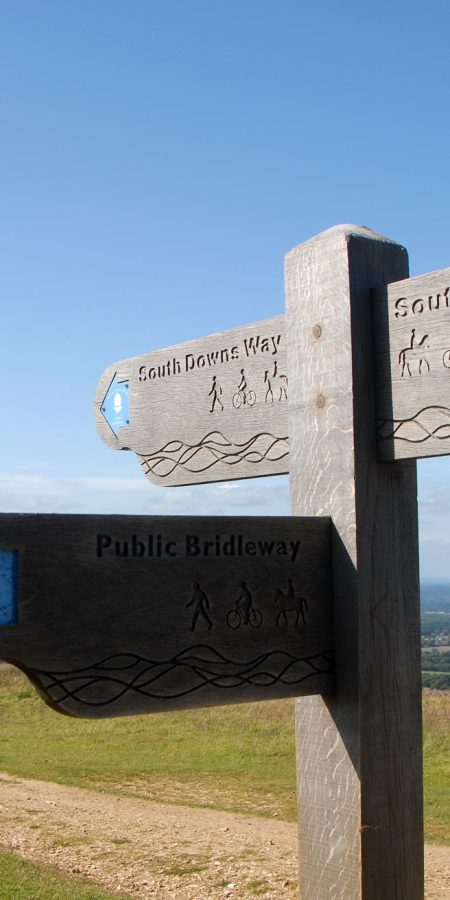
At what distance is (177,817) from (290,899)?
12.9 feet

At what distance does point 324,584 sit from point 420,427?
53 cm

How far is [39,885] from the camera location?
6.97m

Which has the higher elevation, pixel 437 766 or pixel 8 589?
pixel 8 589

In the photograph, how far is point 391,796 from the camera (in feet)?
9.02

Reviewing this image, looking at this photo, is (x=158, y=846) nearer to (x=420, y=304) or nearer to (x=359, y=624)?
(x=359, y=624)

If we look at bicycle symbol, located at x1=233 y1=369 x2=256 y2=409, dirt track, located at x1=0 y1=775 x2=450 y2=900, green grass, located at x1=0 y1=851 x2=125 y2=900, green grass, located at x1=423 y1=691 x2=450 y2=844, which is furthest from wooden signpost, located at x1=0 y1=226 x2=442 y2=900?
green grass, located at x1=423 y1=691 x2=450 y2=844

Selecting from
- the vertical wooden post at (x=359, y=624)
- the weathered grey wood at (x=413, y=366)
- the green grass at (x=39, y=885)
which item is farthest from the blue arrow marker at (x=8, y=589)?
the green grass at (x=39, y=885)

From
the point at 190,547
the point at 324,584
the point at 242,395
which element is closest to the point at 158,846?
the point at 242,395

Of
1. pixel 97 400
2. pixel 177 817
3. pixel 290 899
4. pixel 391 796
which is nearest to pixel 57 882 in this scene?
pixel 290 899

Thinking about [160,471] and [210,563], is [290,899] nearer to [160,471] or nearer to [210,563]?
[160,471]

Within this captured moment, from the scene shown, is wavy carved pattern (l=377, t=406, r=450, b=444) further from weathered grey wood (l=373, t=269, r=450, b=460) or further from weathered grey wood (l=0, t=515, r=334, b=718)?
weathered grey wood (l=0, t=515, r=334, b=718)

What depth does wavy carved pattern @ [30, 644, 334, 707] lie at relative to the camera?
7.52 feet

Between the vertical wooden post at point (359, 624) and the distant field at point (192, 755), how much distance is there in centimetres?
682

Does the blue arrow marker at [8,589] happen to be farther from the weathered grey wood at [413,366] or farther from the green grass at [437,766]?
the green grass at [437,766]
